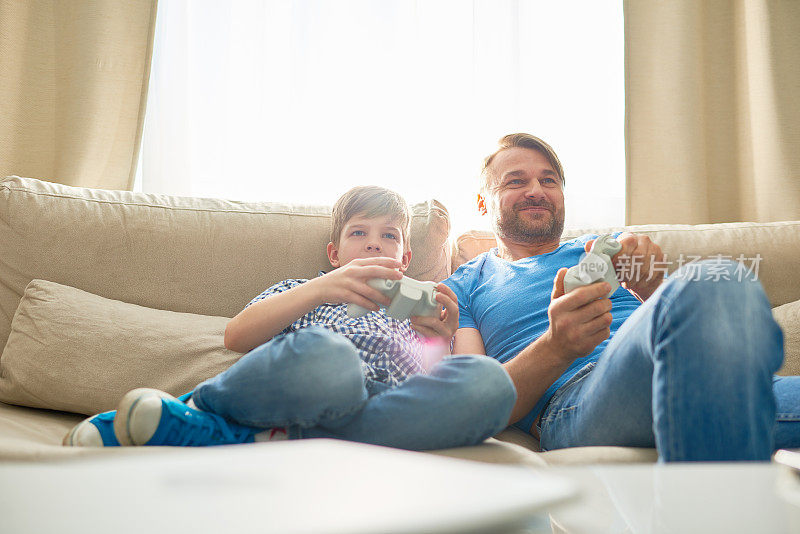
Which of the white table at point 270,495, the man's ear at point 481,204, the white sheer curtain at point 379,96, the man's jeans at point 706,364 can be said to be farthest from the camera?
the white sheer curtain at point 379,96

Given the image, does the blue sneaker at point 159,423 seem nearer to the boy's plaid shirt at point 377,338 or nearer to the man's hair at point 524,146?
the boy's plaid shirt at point 377,338

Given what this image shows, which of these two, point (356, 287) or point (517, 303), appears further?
point (517, 303)

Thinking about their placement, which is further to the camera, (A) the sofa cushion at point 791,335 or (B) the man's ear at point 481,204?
(B) the man's ear at point 481,204

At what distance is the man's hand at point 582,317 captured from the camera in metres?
1.04

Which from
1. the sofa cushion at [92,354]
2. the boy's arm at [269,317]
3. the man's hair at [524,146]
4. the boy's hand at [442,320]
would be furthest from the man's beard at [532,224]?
the sofa cushion at [92,354]

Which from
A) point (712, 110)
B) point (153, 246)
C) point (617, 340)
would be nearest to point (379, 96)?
point (153, 246)

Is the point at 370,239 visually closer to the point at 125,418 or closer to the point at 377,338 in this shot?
the point at 377,338

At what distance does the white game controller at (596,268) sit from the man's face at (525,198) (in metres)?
0.43

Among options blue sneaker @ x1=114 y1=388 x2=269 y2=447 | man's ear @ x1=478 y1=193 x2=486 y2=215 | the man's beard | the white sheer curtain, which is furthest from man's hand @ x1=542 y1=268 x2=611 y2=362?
the white sheer curtain

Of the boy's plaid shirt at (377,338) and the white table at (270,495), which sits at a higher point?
the white table at (270,495)

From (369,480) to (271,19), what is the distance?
230 centimetres

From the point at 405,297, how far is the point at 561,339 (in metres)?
0.28

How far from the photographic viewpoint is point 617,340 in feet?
3.07

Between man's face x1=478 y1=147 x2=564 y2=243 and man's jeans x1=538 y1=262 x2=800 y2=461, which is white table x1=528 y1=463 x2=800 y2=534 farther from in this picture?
man's face x1=478 y1=147 x2=564 y2=243
